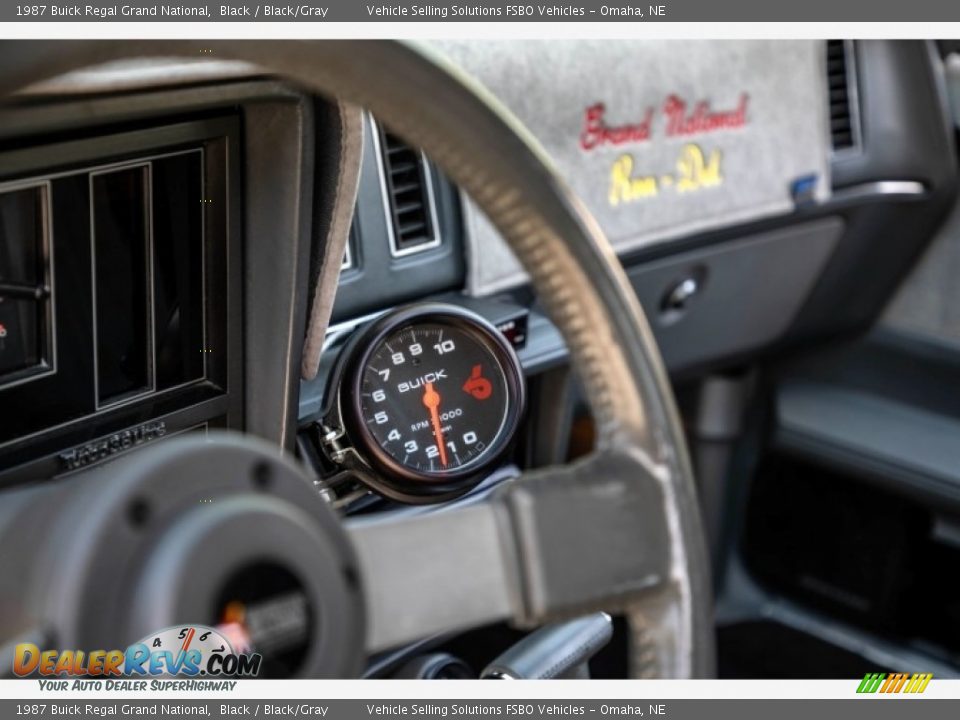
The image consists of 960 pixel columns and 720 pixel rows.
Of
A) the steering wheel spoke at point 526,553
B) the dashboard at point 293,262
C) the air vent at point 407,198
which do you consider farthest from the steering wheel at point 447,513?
the air vent at point 407,198

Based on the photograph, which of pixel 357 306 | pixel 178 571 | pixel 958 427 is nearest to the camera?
pixel 178 571

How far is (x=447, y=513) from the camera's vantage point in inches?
31.4

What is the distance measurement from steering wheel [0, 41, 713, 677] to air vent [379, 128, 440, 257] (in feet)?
2.95

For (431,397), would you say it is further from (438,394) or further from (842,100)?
(842,100)

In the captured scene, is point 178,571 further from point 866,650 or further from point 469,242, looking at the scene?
point 866,650

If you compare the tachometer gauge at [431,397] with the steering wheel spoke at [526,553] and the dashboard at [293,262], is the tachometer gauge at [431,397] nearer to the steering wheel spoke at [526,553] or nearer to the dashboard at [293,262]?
the dashboard at [293,262]

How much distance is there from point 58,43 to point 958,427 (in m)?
2.14

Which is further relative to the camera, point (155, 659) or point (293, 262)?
point (293, 262)

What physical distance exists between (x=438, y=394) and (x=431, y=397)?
0.4 inches

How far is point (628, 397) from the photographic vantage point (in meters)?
0.85

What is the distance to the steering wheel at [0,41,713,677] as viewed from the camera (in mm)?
715

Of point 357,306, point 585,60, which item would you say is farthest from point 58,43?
point 585,60
